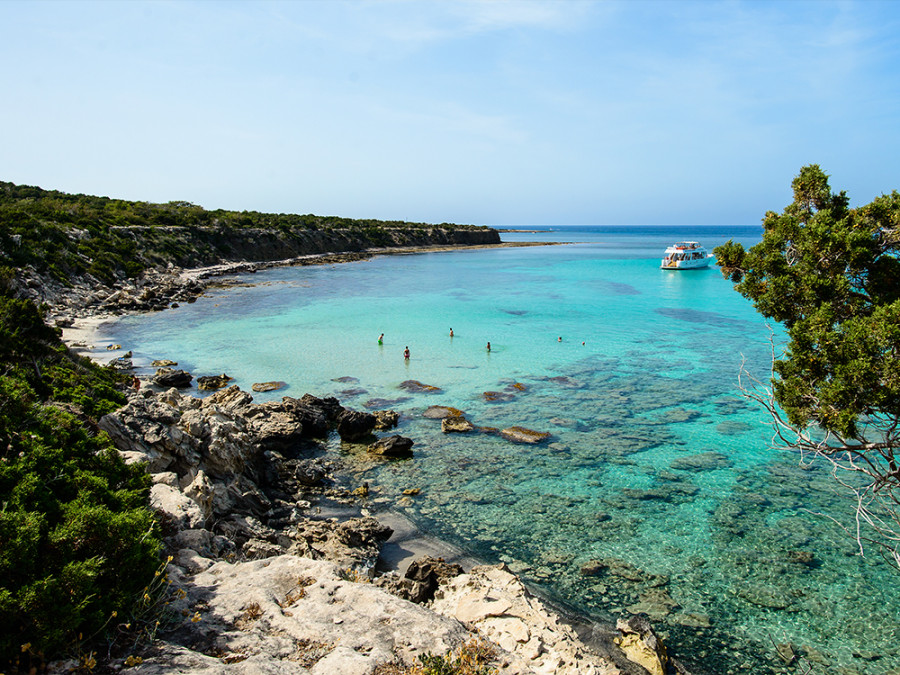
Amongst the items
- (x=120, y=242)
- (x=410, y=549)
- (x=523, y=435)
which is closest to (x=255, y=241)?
(x=120, y=242)

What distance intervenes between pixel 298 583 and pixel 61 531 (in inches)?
152

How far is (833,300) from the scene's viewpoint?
9.67 m

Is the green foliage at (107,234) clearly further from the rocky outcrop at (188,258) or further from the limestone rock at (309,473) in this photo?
the limestone rock at (309,473)

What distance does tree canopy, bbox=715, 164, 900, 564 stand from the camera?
27.7ft

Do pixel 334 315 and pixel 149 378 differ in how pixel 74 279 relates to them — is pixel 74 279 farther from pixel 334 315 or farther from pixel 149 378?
pixel 149 378

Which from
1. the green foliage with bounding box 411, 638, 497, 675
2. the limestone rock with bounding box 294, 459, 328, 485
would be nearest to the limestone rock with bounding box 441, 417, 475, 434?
the limestone rock with bounding box 294, 459, 328, 485

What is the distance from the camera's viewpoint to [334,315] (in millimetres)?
50406

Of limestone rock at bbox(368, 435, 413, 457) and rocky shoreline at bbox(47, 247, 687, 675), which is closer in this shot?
rocky shoreline at bbox(47, 247, 687, 675)

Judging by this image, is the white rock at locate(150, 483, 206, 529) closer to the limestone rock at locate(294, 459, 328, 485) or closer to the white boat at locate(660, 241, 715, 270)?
the limestone rock at locate(294, 459, 328, 485)

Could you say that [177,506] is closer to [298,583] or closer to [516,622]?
[298,583]

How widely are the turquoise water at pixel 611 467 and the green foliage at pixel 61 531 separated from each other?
9221 millimetres

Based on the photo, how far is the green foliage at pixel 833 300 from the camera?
841cm

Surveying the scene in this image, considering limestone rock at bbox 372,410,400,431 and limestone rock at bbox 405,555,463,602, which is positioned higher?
limestone rock at bbox 372,410,400,431

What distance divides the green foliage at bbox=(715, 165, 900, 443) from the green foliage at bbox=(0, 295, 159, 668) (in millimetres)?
11341
